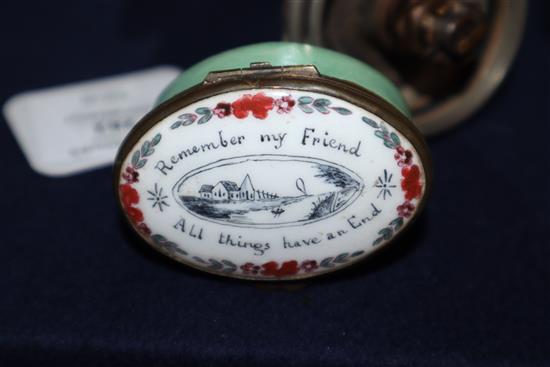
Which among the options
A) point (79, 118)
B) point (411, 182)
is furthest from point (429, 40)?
point (79, 118)

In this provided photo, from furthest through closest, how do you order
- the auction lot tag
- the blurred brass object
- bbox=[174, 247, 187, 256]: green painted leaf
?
the auction lot tag, the blurred brass object, bbox=[174, 247, 187, 256]: green painted leaf

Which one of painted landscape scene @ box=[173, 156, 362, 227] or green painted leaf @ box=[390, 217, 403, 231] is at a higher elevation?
painted landscape scene @ box=[173, 156, 362, 227]

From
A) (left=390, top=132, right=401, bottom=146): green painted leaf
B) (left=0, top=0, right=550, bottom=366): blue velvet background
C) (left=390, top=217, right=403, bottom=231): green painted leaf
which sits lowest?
(left=0, top=0, right=550, bottom=366): blue velvet background

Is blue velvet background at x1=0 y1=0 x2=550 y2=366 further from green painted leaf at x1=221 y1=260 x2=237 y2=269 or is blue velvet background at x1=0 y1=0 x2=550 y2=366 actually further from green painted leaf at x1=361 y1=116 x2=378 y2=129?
green painted leaf at x1=361 y1=116 x2=378 y2=129

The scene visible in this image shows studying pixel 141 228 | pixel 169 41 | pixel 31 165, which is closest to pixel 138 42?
pixel 169 41

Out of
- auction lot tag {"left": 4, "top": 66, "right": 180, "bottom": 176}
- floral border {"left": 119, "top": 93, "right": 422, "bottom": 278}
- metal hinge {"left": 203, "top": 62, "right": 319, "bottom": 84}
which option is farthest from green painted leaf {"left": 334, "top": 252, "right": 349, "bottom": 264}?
auction lot tag {"left": 4, "top": 66, "right": 180, "bottom": 176}

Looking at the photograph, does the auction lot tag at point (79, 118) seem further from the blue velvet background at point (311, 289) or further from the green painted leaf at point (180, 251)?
the green painted leaf at point (180, 251)

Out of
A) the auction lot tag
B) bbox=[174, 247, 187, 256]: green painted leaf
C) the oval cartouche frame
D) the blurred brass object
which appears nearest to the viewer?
the oval cartouche frame

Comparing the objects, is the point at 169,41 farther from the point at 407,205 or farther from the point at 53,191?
the point at 407,205

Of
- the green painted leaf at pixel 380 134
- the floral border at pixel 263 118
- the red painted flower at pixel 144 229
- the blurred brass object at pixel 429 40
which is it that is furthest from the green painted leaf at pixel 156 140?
the blurred brass object at pixel 429 40
